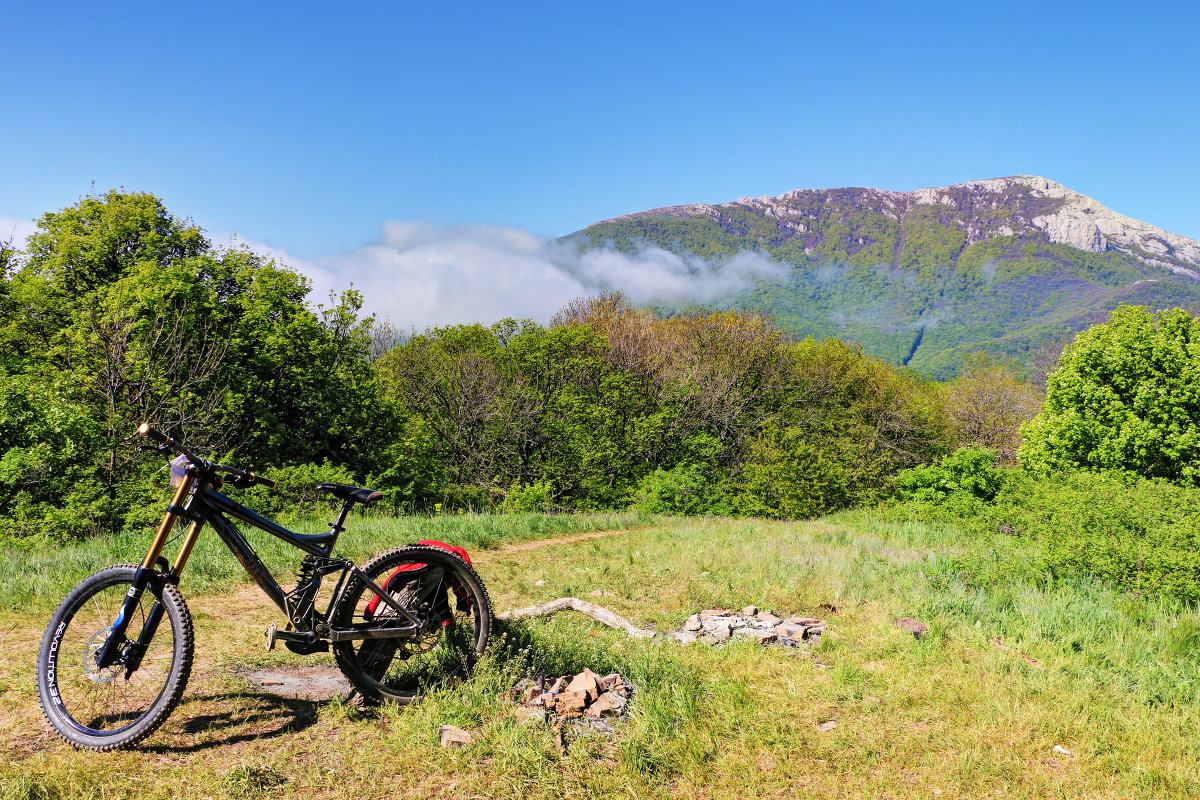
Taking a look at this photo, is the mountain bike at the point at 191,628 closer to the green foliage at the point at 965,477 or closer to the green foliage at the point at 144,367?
the green foliage at the point at 144,367

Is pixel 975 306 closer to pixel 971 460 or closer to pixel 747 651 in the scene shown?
pixel 971 460

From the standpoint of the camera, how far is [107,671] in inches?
140

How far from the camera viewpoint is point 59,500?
14969mm

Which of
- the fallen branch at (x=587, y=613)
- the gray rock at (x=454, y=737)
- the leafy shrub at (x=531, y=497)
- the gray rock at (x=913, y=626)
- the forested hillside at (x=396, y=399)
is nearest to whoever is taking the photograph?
the gray rock at (x=454, y=737)

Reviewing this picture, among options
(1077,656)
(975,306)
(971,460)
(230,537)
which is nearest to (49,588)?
(230,537)

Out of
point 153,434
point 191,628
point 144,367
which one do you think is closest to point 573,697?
point 191,628

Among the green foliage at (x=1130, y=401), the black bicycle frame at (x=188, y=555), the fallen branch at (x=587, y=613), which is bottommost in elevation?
the fallen branch at (x=587, y=613)

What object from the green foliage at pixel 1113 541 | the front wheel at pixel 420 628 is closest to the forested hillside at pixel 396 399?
the front wheel at pixel 420 628

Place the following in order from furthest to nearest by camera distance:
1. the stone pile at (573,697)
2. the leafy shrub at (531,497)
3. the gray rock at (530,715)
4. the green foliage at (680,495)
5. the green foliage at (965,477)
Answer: the leafy shrub at (531,497) < the green foliage at (680,495) < the green foliage at (965,477) < the stone pile at (573,697) < the gray rock at (530,715)

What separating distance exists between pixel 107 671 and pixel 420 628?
1.76 m

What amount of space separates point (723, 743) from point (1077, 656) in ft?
12.7

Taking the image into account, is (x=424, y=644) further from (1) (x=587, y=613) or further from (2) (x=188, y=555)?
(1) (x=587, y=613)

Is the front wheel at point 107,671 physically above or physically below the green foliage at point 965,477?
below

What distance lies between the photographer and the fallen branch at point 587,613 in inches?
253
